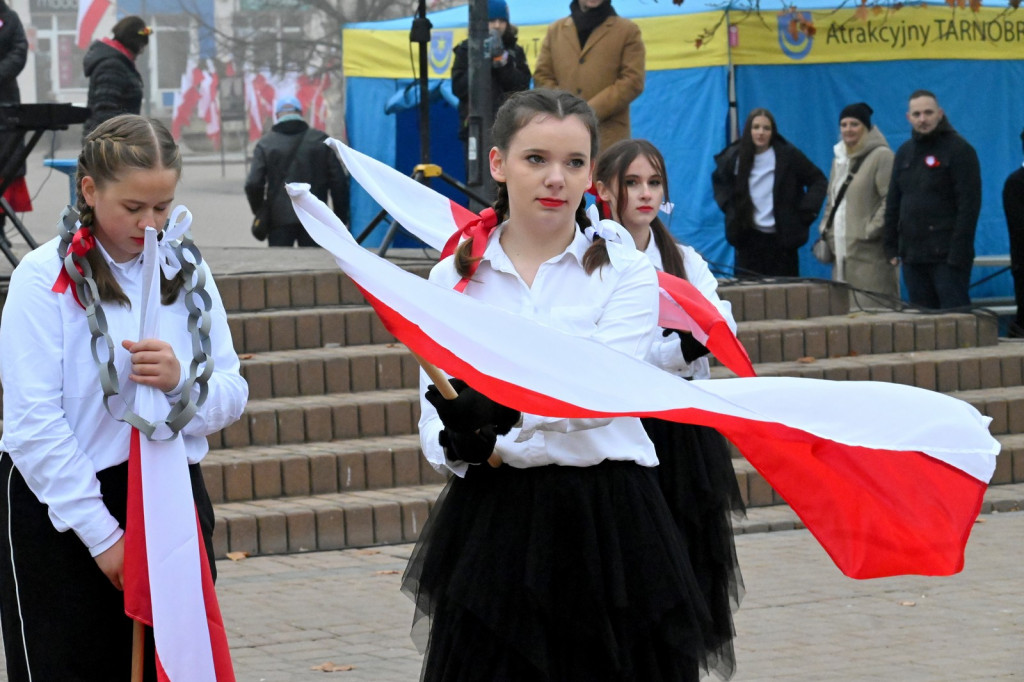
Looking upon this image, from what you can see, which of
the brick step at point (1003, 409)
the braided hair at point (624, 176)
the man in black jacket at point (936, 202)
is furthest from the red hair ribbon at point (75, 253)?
the man in black jacket at point (936, 202)

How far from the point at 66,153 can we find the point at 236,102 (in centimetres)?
463

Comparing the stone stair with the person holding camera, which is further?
the person holding camera

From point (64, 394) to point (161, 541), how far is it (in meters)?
0.40

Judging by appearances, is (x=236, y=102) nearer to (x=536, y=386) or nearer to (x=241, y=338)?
(x=241, y=338)

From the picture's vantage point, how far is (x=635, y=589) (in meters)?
3.55

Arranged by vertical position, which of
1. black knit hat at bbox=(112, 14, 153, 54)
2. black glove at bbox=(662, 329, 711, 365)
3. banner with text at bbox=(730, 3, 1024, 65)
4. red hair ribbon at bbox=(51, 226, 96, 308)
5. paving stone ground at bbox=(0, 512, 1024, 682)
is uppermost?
banner with text at bbox=(730, 3, 1024, 65)

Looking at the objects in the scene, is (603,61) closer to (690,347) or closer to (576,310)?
(690,347)

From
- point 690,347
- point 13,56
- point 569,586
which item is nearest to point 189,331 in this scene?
point 569,586

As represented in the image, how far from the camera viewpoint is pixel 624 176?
546 cm

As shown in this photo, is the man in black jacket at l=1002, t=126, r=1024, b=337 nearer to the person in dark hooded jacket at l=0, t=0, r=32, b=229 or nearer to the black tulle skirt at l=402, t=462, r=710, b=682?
the person in dark hooded jacket at l=0, t=0, r=32, b=229

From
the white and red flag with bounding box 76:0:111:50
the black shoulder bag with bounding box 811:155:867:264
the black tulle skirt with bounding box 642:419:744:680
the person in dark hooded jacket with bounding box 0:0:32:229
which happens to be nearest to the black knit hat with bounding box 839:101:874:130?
the black shoulder bag with bounding box 811:155:867:264

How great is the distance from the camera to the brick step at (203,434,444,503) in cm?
802

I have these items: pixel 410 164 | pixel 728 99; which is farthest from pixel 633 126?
pixel 410 164

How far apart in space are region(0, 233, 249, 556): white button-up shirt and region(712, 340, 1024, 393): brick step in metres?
6.48
